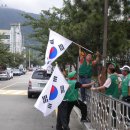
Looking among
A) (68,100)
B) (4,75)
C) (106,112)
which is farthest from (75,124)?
(4,75)

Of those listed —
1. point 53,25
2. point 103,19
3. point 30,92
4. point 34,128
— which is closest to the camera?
point 34,128

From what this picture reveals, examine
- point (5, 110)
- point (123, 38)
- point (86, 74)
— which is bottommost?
point (5, 110)

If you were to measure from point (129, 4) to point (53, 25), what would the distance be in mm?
13216

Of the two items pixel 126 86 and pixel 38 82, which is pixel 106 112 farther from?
pixel 38 82

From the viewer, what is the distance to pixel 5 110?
1686cm

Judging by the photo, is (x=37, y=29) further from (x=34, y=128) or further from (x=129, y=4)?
(x=34, y=128)

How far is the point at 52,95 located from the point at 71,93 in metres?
0.65

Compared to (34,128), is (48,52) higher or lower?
higher

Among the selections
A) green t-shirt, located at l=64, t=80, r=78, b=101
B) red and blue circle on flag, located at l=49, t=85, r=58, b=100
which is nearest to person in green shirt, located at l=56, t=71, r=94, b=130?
green t-shirt, located at l=64, t=80, r=78, b=101

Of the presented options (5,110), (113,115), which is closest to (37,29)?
(5,110)

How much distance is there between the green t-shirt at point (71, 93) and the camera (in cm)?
1020

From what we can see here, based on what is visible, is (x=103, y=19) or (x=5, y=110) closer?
(x=103, y=19)

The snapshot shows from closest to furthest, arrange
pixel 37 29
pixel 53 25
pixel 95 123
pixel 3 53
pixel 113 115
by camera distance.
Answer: pixel 113 115, pixel 95 123, pixel 53 25, pixel 37 29, pixel 3 53

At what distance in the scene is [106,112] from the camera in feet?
29.0
